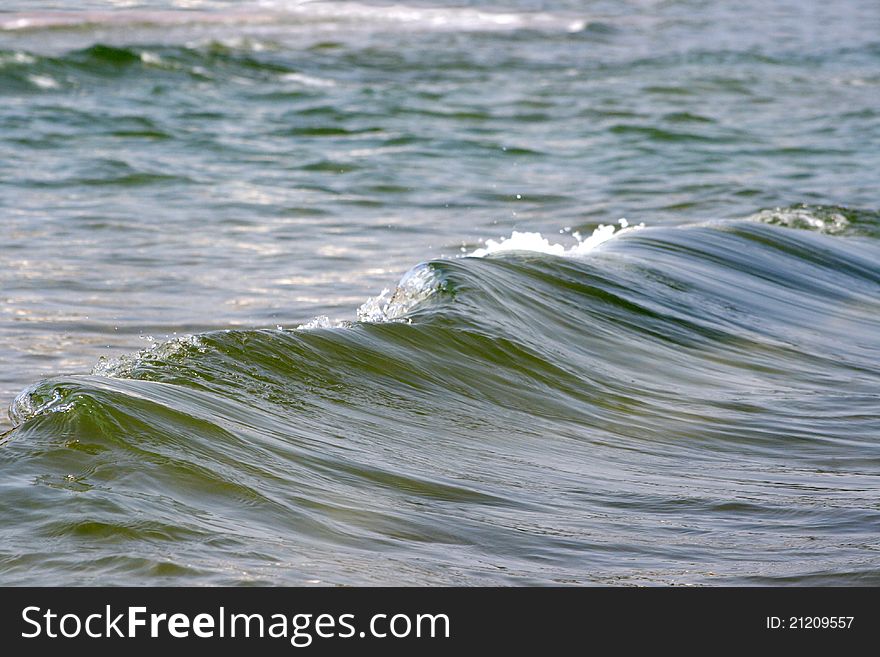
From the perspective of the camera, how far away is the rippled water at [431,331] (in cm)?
379

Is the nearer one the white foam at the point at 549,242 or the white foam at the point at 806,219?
the white foam at the point at 549,242

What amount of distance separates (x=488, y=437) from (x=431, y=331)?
110 cm

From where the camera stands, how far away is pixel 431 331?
5949 mm

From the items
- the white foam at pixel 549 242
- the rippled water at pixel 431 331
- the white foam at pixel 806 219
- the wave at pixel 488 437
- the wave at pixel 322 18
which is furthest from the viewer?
the wave at pixel 322 18

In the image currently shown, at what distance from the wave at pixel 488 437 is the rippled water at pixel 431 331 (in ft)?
0.05

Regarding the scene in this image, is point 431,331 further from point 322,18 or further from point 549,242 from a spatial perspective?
point 322,18

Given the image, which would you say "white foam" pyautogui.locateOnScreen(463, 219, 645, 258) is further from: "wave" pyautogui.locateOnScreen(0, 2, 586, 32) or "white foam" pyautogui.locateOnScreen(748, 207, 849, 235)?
"wave" pyautogui.locateOnScreen(0, 2, 586, 32)

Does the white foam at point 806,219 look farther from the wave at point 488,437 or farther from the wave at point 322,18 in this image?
the wave at point 322,18

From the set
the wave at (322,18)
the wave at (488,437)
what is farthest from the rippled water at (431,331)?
the wave at (322,18)

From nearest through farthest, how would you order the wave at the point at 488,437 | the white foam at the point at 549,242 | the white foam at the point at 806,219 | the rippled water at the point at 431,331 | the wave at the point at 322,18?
the wave at the point at 488,437 → the rippled water at the point at 431,331 → the white foam at the point at 549,242 → the white foam at the point at 806,219 → the wave at the point at 322,18

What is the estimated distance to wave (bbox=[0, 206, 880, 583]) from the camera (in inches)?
145
